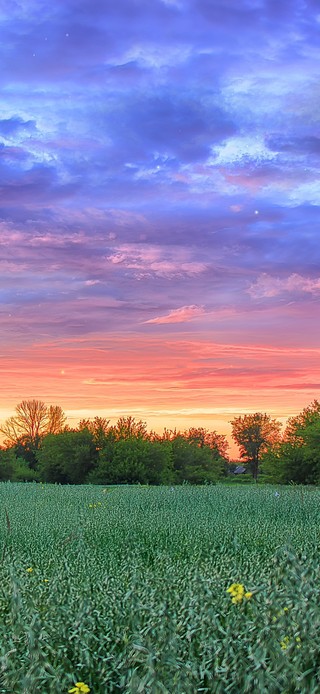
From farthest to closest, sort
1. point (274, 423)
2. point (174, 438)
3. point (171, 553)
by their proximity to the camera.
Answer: point (274, 423), point (174, 438), point (171, 553)

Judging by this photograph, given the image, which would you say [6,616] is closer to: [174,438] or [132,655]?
[132,655]

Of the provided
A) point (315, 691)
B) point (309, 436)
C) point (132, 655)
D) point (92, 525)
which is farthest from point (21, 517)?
point (309, 436)

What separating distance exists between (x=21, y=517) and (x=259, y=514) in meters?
2.86

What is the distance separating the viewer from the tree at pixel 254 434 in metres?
40.0

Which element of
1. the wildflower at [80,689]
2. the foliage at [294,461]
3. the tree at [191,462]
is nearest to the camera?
the wildflower at [80,689]

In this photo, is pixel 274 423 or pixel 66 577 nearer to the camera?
pixel 66 577

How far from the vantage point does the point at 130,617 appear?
388cm

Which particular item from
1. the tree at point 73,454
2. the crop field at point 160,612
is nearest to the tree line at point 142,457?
the tree at point 73,454

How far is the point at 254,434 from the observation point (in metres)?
40.9

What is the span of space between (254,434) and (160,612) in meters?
38.0

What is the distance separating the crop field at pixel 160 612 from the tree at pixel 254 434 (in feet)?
107

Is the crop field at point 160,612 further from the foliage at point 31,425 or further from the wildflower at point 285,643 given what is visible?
the foliage at point 31,425

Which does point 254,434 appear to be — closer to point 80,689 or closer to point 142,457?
point 142,457

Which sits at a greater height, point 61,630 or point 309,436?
point 309,436
